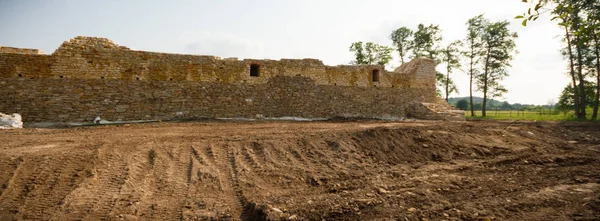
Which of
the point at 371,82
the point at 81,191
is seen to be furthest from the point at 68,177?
the point at 371,82

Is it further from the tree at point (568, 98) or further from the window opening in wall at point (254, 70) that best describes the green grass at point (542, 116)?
the window opening in wall at point (254, 70)

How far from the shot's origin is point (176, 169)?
5051 mm

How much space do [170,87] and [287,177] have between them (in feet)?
27.4

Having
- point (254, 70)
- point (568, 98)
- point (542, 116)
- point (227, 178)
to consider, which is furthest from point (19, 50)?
point (542, 116)

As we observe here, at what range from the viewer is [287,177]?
491cm

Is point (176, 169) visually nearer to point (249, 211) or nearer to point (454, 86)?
point (249, 211)

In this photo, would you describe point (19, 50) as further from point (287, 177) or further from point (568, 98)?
point (568, 98)

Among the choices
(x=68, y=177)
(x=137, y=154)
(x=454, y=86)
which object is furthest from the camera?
(x=454, y=86)

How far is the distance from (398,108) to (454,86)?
14.9 metres

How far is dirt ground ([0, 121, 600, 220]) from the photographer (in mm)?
3531

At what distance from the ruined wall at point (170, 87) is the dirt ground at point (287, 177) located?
2.53 metres

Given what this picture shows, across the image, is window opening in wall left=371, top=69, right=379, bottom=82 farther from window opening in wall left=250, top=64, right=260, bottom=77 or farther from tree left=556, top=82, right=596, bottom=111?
tree left=556, top=82, right=596, bottom=111

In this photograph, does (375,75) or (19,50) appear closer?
(19,50)

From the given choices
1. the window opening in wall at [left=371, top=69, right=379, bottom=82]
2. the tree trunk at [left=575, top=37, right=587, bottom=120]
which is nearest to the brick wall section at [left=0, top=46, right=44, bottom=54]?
the window opening in wall at [left=371, top=69, right=379, bottom=82]
